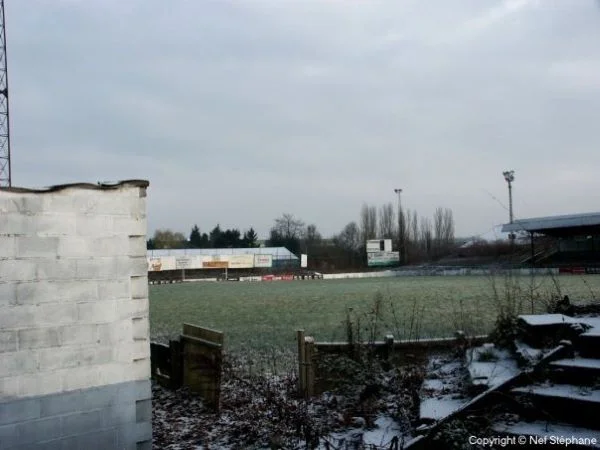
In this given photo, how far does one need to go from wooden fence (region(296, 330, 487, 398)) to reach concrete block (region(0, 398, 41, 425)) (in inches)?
137

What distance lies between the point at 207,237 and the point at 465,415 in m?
129

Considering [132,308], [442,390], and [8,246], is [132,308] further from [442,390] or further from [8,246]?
[442,390]

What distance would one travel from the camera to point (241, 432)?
6461 millimetres

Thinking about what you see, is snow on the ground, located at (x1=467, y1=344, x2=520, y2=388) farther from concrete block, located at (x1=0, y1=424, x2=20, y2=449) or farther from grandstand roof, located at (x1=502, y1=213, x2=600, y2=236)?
grandstand roof, located at (x1=502, y1=213, x2=600, y2=236)

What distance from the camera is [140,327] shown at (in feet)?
17.6

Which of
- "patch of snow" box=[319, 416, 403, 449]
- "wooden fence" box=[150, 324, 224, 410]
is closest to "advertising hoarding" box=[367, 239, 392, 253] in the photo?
"wooden fence" box=[150, 324, 224, 410]

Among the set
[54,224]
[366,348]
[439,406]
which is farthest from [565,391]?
[54,224]

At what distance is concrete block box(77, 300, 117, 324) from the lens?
5.02 m

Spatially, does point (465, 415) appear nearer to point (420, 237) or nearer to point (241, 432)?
point (241, 432)

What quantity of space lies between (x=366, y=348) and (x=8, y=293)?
17.1 feet

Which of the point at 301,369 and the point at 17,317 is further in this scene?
the point at 301,369

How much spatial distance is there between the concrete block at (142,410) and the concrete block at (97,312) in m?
0.86

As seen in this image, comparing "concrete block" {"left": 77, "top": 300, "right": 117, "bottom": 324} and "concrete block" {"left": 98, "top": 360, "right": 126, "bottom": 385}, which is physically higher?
"concrete block" {"left": 77, "top": 300, "right": 117, "bottom": 324}

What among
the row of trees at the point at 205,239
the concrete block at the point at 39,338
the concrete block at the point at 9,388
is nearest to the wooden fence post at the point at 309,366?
the concrete block at the point at 39,338
